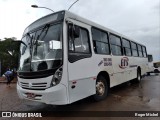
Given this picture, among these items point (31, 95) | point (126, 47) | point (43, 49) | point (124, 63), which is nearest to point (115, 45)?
point (124, 63)

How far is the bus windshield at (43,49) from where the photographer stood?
4500 millimetres

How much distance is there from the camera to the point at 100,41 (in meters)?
6.56

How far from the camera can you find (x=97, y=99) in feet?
20.0

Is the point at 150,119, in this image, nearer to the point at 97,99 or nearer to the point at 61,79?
the point at 97,99

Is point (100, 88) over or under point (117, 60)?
under

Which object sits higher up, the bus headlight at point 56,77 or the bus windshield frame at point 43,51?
A: the bus windshield frame at point 43,51

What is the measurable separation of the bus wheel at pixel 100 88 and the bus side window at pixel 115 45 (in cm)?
175

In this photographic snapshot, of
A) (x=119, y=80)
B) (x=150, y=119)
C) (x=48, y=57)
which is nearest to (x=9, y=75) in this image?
(x=119, y=80)

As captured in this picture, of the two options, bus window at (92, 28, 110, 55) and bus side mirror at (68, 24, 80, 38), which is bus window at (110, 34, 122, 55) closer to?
bus window at (92, 28, 110, 55)

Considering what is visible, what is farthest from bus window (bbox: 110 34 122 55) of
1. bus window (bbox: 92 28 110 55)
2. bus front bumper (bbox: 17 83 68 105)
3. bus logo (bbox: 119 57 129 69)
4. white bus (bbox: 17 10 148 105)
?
bus front bumper (bbox: 17 83 68 105)

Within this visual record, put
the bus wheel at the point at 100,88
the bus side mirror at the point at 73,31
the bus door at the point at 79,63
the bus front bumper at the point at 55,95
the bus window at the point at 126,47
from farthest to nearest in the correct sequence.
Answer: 1. the bus window at the point at 126,47
2. the bus wheel at the point at 100,88
3. the bus side mirror at the point at 73,31
4. the bus door at the point at 79,63
5. the bus front bumper at the point at 55,95

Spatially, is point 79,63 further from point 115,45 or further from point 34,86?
point 115,45

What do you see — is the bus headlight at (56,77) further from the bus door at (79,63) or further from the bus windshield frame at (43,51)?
the bus door at (79,63)

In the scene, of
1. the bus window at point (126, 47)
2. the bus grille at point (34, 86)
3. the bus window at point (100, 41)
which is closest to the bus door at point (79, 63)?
the bus window at point (100, 41)
